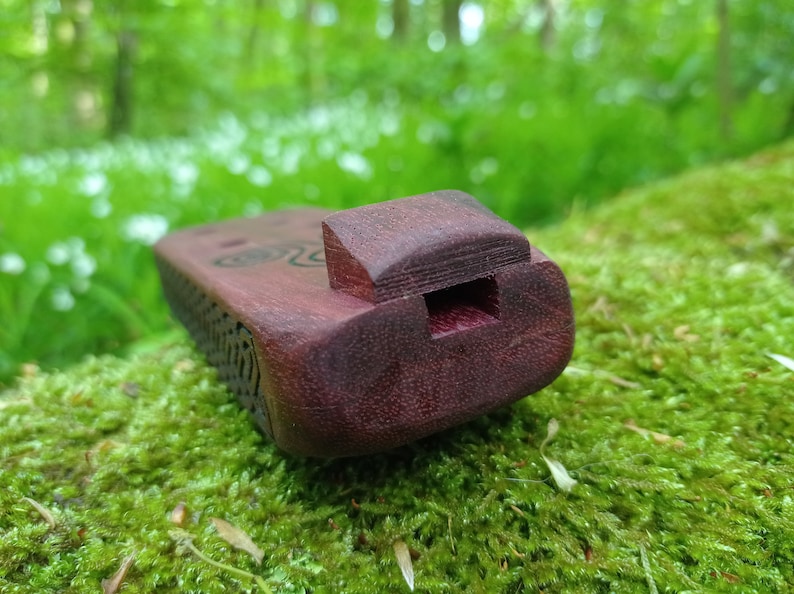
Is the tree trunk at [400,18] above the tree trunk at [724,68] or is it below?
above

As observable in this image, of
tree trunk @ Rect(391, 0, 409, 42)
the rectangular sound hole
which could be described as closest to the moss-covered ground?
the rectangular sound hole

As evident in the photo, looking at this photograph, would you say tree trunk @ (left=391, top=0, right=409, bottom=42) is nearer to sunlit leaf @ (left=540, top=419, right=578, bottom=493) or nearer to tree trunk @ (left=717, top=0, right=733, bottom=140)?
tree trunk @ (left=717, top=0, right=733, bottom=140)

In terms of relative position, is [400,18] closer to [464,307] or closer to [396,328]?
[464,307]

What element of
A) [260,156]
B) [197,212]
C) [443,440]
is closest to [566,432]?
[443,440]

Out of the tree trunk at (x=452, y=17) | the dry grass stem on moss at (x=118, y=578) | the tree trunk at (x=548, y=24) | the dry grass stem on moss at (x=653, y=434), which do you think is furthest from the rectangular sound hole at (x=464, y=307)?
the tree trunk at (x=452, y=17)

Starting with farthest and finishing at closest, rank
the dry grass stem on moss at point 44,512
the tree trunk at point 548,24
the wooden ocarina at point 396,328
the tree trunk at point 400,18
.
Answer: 1. the tree trunk at point 400,18
2. the tree trunk at point 548,24
3. the dry grass stem on moss at point 44,512
4. the wooden ocarina at point 396,328

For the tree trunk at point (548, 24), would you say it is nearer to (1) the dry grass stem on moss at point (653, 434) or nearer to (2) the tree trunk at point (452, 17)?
(2) the tree trunk at point (452, 17)
